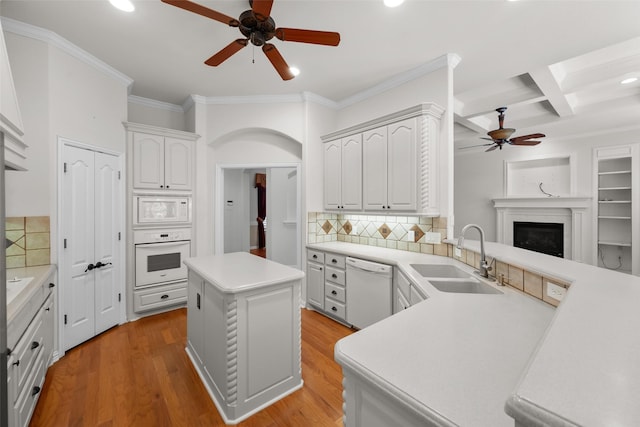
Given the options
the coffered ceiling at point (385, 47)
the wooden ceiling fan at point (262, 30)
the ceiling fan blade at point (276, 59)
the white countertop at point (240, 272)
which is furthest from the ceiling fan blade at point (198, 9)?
the white countertop at point (240, 272)

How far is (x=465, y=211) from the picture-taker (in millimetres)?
6164

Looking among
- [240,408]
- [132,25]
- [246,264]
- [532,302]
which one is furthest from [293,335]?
[132,25]

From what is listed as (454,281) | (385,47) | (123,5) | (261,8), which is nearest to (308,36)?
(261,8)

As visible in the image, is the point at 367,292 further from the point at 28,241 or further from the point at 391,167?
the point at 28,241

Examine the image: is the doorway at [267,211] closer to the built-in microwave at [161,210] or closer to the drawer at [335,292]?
the built-in microwave at [161,210]

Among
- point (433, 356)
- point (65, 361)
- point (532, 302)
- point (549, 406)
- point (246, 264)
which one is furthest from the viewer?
point (65, 361)

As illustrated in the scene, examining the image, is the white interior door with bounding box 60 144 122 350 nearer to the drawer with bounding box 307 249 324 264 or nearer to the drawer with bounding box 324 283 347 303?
the drawer with bounding box 307 249 324 264

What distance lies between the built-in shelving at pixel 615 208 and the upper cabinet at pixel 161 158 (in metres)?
6.65

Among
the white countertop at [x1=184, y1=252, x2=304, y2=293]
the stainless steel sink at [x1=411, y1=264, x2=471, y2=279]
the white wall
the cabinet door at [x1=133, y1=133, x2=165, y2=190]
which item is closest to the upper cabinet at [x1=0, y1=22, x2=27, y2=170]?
the white countertop at [x1=184, y1=252, x2=304, y2=293]

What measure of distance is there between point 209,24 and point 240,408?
3.00 meters

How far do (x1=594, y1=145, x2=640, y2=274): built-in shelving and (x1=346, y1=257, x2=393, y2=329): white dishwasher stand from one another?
4.52m

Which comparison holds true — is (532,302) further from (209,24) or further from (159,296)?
(159,296)

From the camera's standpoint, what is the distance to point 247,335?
5.60 ft

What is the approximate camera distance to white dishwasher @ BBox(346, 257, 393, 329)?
8.54 feet
